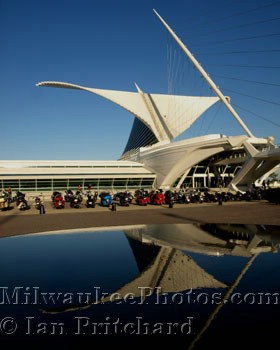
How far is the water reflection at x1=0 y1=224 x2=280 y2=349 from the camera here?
14.6 feet

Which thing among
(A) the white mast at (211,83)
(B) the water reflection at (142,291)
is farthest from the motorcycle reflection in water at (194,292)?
(A) the white mast at (211,83)

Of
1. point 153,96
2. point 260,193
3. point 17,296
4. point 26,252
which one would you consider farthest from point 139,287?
point 153,96

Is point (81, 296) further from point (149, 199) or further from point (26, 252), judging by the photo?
point (149, 199)

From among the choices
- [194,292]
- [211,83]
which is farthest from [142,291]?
[211,83]

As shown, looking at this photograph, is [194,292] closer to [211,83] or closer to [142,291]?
[142,291]

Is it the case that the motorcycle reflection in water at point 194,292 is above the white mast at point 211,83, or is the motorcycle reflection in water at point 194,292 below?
below

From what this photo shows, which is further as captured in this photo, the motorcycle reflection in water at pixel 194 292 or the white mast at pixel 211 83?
the white mast at pixel 211 83

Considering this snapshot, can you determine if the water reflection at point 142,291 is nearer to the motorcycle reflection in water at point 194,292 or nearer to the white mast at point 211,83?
the motorcycle reflection in water at point 194,292

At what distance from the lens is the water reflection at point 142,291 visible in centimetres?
446

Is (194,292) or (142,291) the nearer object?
(194,292)

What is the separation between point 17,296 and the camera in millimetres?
5949

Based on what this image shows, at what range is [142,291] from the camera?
605 cm

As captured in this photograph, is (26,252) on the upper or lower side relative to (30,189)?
upper

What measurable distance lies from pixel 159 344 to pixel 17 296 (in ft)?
10.2
